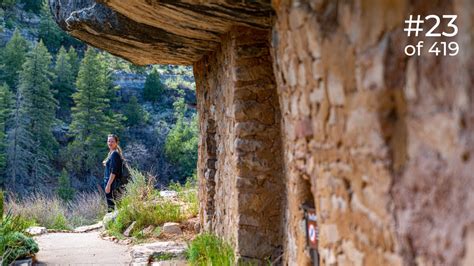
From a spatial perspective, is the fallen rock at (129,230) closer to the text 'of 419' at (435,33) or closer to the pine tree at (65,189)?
the text 'of 419' at (435,33)

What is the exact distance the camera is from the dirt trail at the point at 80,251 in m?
5.78

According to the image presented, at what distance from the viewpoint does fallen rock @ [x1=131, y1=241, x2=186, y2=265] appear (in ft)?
18.0

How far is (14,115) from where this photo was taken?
23.1 metres

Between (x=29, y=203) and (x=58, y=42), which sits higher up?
(x=58, y=42)

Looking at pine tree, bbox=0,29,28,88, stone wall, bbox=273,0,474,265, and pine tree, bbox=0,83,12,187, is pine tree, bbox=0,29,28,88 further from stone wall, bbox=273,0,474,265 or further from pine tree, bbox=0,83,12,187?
stone wall, bbox=273,0,474,265

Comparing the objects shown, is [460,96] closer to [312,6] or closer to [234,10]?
[312,6]

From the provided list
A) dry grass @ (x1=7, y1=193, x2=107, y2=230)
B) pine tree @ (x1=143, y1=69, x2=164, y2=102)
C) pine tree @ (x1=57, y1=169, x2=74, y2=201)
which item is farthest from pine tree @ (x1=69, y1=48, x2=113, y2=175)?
dry grass @ (x1=7, y1=193, x2=107, y2=230)

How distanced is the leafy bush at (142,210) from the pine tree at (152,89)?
21.7 metres

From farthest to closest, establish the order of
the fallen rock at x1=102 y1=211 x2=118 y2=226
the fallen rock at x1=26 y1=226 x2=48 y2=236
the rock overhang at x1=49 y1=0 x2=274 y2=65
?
the fallen rock at x1=102 y1=211 x2=118 y2=226, the fallen rock at x1=26 y1=226 x2=48 y2=236, the rock overhang at x1=49 y1=0 x2=274 y2=65

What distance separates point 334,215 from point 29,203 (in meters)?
8.95

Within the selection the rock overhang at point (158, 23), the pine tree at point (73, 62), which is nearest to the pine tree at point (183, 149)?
the pine tree at point (73, 62)

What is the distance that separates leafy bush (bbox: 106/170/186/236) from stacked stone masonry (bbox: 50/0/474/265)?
3147 mm

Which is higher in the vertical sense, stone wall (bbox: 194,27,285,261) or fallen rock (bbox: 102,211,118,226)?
stone wall (bbox: 194,27,285,261)

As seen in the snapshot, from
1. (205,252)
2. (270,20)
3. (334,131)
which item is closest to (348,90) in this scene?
(334,131)
